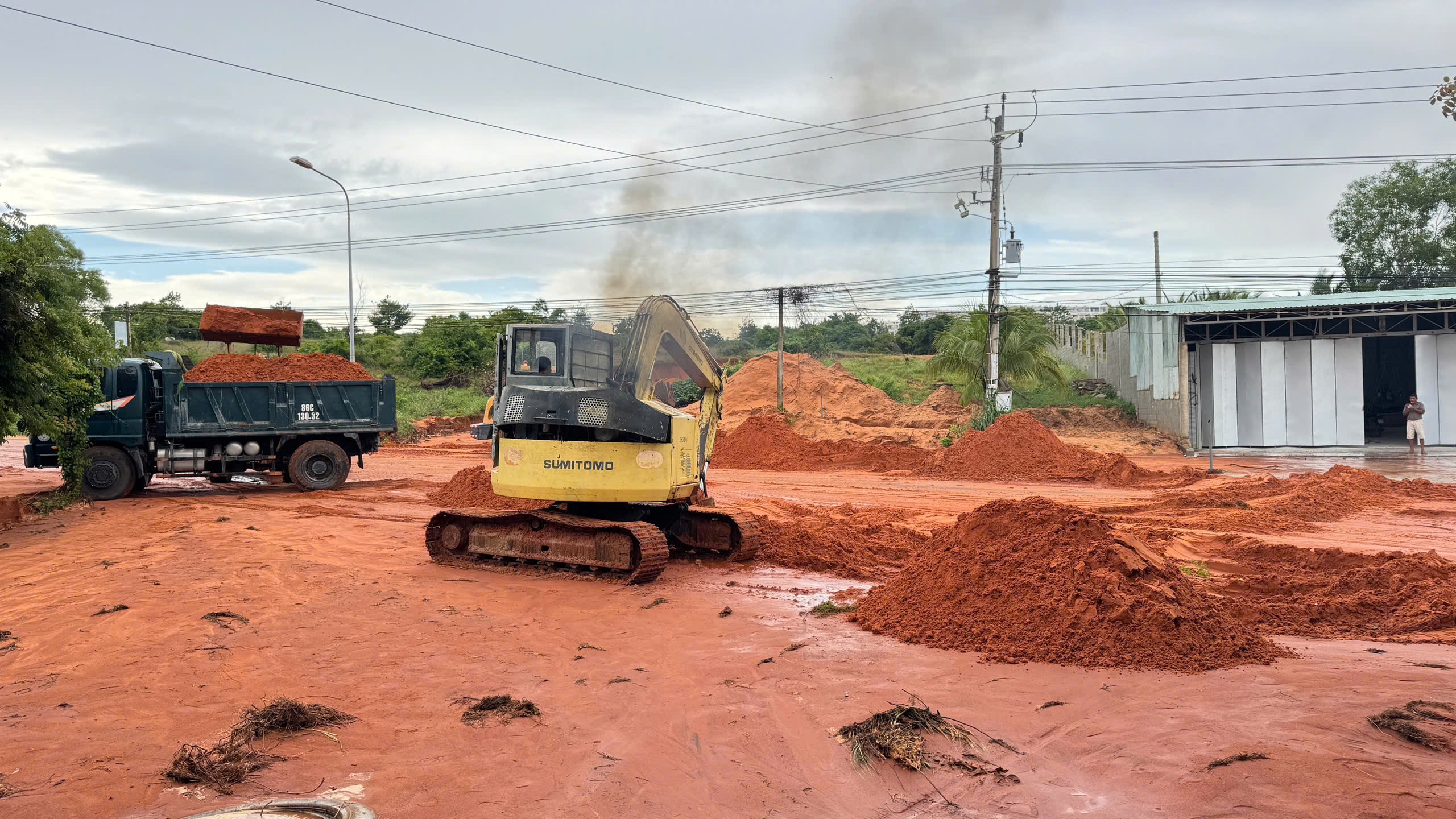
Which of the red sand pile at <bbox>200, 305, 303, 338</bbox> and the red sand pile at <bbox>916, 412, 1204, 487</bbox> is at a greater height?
the red sand pile at <bbox>200, 305, 303, 338</bbox>

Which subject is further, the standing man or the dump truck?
the standing man

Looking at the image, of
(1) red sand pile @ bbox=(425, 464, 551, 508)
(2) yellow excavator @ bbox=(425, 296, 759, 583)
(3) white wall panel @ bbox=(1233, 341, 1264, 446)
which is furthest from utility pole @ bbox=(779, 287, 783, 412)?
(2) yellow excavator @ bbox=(425, 296, 759, 583)

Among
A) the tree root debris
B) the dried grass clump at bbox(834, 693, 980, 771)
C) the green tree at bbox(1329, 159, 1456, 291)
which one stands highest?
the green tree at bbox(1329, 159, 1456, 291)

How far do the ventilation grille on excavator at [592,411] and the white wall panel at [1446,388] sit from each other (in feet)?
90.4

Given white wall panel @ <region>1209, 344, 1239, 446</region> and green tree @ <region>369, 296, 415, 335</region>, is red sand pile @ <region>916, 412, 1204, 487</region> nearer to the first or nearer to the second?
white wall panel @ <region>1209, 344, 1239, 446</region>

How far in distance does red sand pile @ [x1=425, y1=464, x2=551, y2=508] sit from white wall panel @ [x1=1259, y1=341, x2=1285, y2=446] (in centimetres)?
2300

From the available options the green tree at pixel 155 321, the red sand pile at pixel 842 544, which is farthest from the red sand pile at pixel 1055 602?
the green tree at pixel 155 321

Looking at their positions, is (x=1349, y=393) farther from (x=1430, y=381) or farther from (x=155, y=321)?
(x=155, y=321)

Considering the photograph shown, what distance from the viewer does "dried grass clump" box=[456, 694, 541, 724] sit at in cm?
558

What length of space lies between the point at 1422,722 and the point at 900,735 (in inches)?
112

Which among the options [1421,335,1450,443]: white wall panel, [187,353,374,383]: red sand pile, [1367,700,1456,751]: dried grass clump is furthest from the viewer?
[1421,335,1450,443]: white wall panel

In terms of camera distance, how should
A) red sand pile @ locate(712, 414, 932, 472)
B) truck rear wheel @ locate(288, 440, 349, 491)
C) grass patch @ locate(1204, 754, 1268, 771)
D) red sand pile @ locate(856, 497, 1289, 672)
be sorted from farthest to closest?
red sand pile @ locate(712, 414, 932, 472)
truck rear wheel @ locate(288, 440, 349, 491)
red sand pile @ locate(856, 497, 1289, 672)
grass patch @ locate(1204, 754, 1268, 771)

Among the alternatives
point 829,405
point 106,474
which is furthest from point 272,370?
point 829,405

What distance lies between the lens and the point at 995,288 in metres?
26.2
